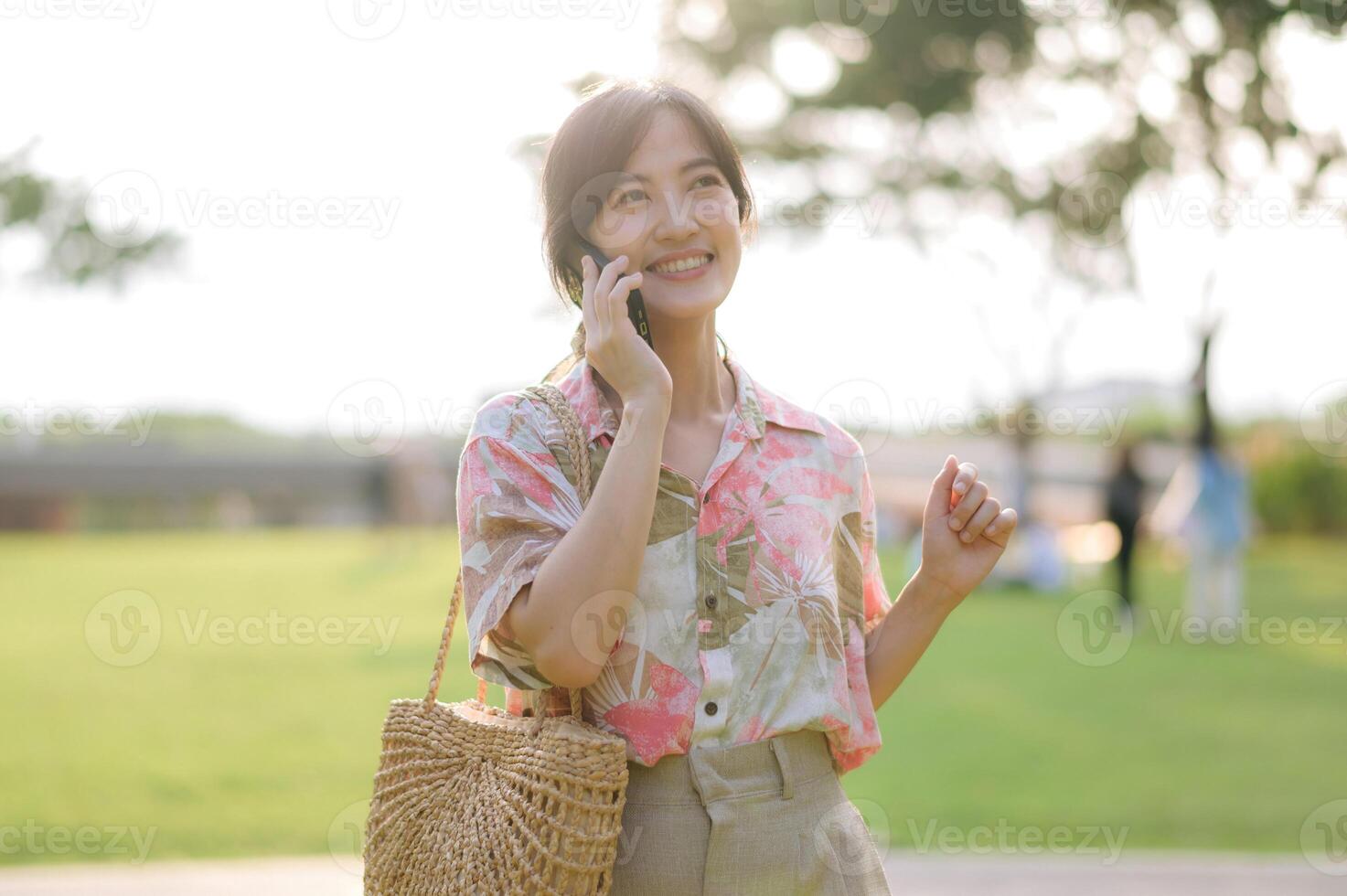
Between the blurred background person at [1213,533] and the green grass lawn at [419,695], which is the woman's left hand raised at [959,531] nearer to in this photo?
the green grass lawn at [419,695]

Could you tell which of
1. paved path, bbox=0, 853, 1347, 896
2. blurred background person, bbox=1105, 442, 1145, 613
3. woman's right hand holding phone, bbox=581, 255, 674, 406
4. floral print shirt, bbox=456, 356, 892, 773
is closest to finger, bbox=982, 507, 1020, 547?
floral print shirt, bbox=456, 356, 892, 773

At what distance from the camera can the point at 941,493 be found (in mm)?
2441

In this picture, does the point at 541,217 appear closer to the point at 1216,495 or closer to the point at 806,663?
the point at 806,663

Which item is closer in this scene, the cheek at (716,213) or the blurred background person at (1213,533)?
the cheek at (716,213)

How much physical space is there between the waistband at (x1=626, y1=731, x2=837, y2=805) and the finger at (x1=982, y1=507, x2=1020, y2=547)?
1.84 feet

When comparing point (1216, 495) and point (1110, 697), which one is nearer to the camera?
point (1110, 697)

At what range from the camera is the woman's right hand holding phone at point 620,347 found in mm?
2113

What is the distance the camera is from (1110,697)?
988 centimetres

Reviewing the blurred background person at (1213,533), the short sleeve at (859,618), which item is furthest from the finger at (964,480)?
the blurred background person at (1213,533)

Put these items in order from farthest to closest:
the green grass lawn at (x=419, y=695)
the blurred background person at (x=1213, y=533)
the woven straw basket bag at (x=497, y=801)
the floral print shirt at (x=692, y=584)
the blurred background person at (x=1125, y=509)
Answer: the blurred background person at (x=1125, y=509)
the blurred background person at (x=1213, y=533)
the green grass lawn at (x=419, y=695)
the floral print shirt at (x=692, y=584)
the woven straw basket bag at (x=497, y=801)

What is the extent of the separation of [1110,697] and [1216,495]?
3.76m

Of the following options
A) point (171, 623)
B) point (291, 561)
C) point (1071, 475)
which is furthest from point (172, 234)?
point (1071, 475)

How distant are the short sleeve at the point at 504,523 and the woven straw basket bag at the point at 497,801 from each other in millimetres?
63

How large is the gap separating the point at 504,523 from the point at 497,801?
43cm
